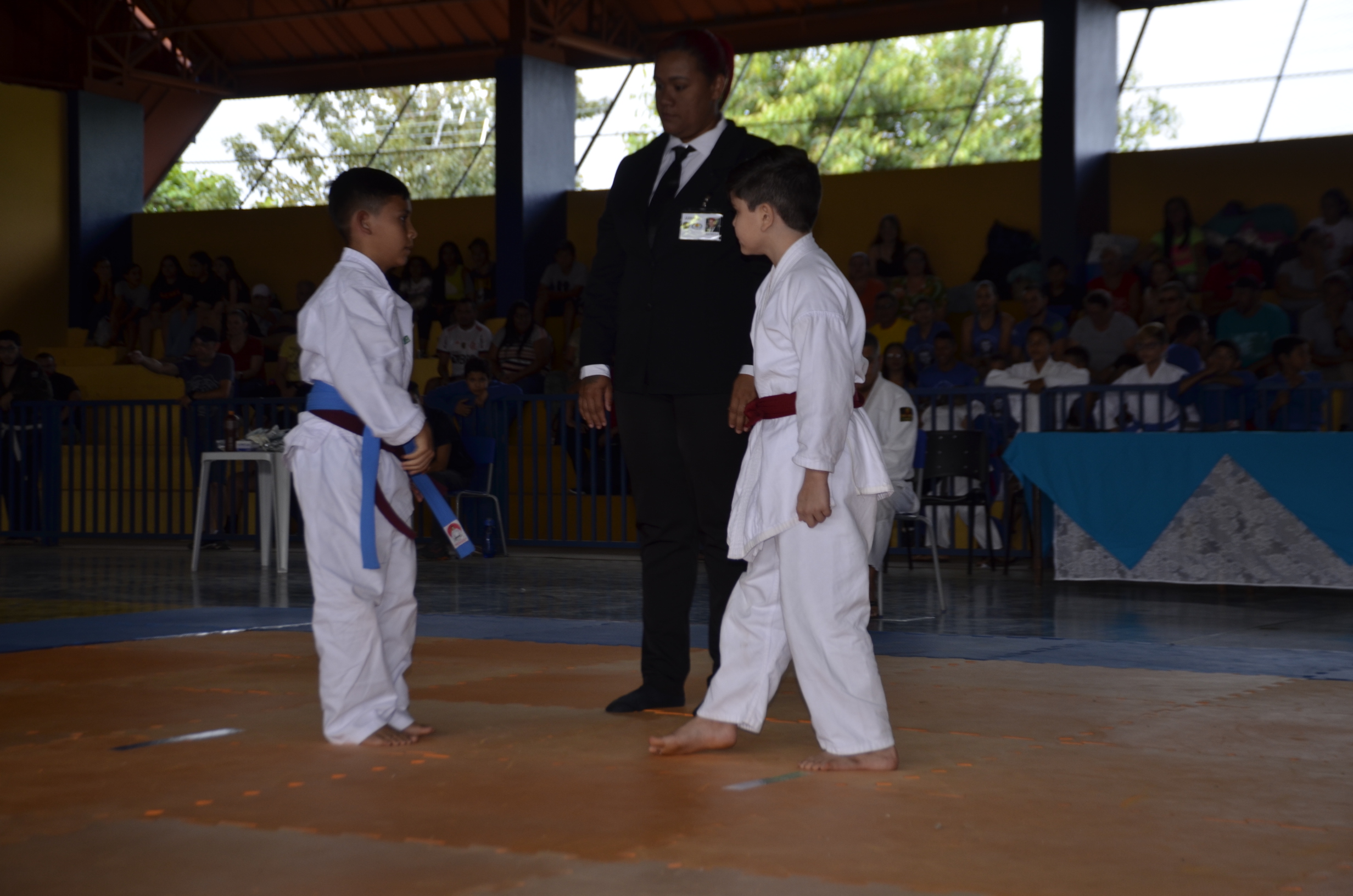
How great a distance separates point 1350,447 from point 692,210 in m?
4.35

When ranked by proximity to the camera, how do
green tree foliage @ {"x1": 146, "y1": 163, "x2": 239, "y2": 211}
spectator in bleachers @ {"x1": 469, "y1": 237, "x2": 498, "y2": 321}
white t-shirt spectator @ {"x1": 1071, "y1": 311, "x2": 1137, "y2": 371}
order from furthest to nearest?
1. green tree foliage @ {"x1": 146, "y1": 163, "x2": 239, "y2": 211}
2. spectator in bleachers @ {"x1": 469, "y1": 237, "x2": 498, "y2": 321}
3. white t-shirt spectator @ {"x1": 1071, "y1": 311, "x2": 1137, "y2": 371}

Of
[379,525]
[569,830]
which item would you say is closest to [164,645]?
[379,525]

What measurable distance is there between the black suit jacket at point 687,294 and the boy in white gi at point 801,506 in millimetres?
378

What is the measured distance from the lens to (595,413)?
362cm

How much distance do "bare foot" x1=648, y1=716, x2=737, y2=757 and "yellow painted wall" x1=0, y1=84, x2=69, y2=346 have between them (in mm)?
15218

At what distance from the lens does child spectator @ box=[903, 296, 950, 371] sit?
33.9 feet

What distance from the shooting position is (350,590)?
3137 mm

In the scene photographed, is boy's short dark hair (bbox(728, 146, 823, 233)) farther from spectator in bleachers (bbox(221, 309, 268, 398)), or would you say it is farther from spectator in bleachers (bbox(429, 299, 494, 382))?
spectator in bleachers (bbox(221, 309, 268, 398))

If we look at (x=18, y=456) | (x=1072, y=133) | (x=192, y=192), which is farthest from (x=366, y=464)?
(x=192, y=192)

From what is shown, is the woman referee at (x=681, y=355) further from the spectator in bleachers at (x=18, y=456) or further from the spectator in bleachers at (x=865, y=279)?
the spectator in bleachers at (x=18, y=456)

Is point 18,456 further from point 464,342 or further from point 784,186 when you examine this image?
point 784,186

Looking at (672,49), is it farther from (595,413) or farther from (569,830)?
(569,830)

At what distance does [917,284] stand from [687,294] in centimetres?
879

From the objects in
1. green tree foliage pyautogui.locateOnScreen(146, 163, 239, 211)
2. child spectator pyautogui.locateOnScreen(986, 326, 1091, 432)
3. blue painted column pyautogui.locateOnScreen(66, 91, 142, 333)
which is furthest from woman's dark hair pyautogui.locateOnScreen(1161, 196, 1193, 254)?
green tree foliage pyautogui.locateOnScreen(146, 163, 239, 211)
